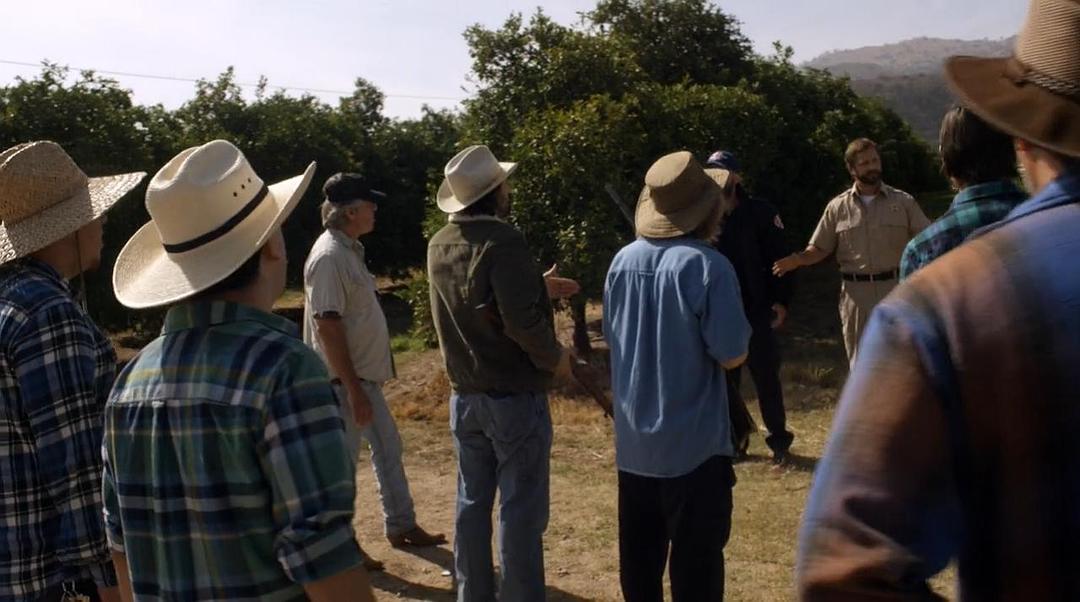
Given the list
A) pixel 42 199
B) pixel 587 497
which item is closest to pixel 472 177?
pixel 42 199

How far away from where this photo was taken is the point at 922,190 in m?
19.1

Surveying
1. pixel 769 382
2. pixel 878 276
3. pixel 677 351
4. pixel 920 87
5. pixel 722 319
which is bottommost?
pixel 769 382

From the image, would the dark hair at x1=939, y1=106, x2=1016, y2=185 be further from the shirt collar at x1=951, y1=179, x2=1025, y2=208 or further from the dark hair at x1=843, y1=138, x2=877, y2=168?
the dark hair at x1=843, y1=138, x2=877, y2=168

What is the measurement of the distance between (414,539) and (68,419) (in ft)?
11.2

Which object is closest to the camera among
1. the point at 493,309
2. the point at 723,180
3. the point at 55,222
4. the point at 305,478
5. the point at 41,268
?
the point at 305,478

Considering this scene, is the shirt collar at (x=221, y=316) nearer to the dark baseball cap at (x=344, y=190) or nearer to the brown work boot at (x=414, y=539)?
the dark baseball cap at (x=344, y=190)

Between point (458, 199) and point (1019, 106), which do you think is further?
point (458, 199)

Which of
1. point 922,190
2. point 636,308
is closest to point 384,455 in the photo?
point 636,308


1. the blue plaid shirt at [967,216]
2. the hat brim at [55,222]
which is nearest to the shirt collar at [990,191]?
the blue plaid shirt at [967,216]

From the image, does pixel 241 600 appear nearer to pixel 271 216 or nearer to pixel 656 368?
pixel 271 216

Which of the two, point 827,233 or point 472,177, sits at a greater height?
point 472,177

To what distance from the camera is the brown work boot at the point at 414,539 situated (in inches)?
237

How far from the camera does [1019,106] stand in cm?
146

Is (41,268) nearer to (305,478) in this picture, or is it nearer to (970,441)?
(305,478)
